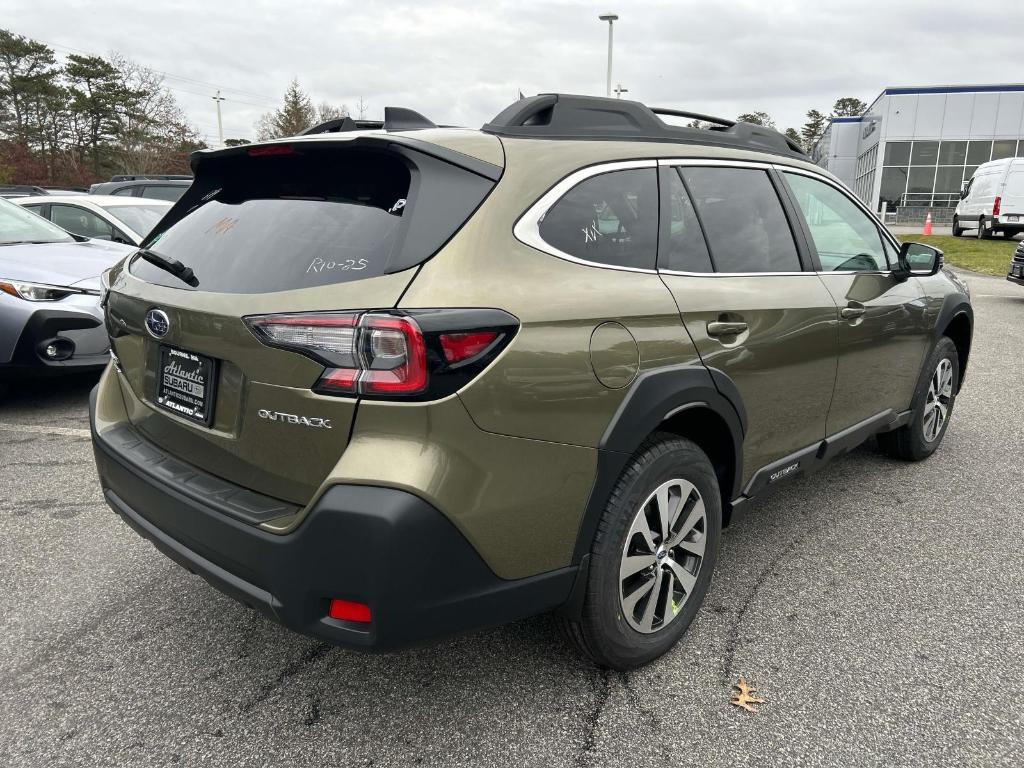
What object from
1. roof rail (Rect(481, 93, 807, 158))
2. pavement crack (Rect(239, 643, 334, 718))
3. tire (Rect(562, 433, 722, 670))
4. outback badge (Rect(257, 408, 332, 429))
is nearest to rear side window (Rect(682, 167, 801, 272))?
roof rail (Rect(481, 93, 807, 158))

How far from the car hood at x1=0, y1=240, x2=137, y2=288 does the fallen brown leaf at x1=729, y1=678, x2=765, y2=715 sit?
5.14 metres

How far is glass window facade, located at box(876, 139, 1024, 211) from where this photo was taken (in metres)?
40.8

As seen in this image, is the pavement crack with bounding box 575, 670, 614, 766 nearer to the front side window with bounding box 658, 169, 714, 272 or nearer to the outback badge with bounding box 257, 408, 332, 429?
the outback badge with bounding box 257, 408, 332, 429

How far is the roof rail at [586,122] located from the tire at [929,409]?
85.3 inches

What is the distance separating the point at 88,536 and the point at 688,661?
2.72 metres

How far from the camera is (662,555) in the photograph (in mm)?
2465

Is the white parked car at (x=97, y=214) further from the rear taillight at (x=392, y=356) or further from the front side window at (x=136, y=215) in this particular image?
the rear taillight at (x=392, y=356)

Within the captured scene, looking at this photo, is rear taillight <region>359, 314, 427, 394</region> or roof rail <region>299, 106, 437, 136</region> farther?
roof rail <region>299, 106, 437, 136</region>

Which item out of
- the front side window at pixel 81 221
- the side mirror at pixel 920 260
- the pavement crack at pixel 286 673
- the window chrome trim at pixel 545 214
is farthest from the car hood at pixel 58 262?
the side mirror at pixel 920 260

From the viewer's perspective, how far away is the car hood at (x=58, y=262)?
17.4 ft

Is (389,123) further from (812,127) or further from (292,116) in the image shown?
(812,127)

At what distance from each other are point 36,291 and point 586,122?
4459 mm

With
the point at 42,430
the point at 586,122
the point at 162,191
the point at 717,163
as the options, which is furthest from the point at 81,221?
the point at 717,163

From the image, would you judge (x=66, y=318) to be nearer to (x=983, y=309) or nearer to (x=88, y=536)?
(x=88, y=536)
